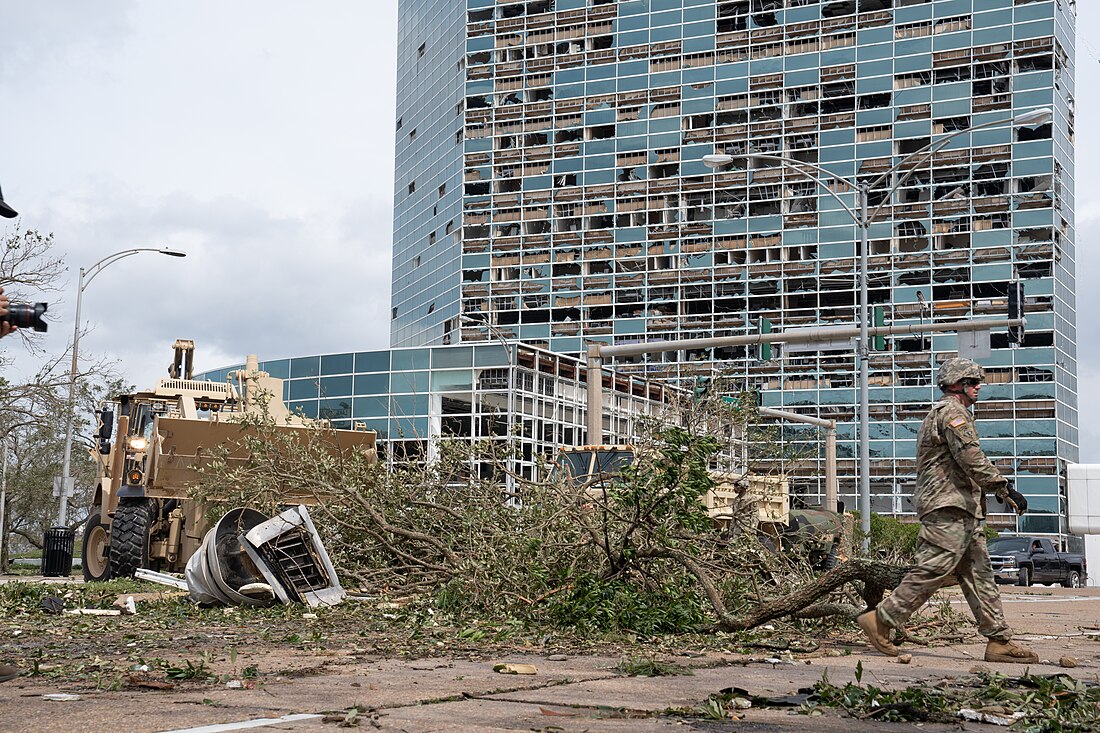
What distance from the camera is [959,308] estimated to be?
83250 mm

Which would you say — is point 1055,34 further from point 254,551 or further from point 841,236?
point 254,551

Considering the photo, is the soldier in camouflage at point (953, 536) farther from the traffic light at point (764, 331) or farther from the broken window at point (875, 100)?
the broken window at point (875, 100)

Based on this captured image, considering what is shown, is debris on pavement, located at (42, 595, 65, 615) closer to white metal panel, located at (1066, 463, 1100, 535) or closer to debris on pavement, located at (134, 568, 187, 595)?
debris on pavement, located at (134, 568, 187, 595)

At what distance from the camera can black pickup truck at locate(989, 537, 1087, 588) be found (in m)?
31.3

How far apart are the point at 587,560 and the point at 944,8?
275 ft

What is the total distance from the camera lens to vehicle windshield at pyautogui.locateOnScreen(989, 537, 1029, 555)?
29219 millimetres

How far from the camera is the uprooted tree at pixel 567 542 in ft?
32.4

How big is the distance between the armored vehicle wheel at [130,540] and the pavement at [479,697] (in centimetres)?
984

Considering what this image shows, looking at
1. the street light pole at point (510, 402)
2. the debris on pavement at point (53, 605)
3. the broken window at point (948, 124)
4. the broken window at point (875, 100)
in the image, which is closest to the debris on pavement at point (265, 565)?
the debris on pavement at point (53, 605)

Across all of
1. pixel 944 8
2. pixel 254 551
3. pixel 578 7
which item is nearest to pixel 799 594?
pixel 254 551

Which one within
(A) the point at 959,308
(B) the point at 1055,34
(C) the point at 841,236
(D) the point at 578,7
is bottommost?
(A) the point at 959,308

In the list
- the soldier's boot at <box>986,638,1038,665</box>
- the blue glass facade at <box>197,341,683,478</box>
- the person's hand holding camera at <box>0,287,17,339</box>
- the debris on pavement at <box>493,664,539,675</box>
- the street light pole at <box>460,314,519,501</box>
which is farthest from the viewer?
the blue glass facade at <box>197,341,683,478</box>

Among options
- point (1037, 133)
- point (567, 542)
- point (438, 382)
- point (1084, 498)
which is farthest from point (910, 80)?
point (567, 542)

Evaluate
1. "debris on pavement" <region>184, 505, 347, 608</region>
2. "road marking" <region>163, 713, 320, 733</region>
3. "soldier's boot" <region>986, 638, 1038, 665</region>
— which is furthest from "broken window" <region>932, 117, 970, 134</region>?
"road marking" <region>163, 713, 320, 733</region>
